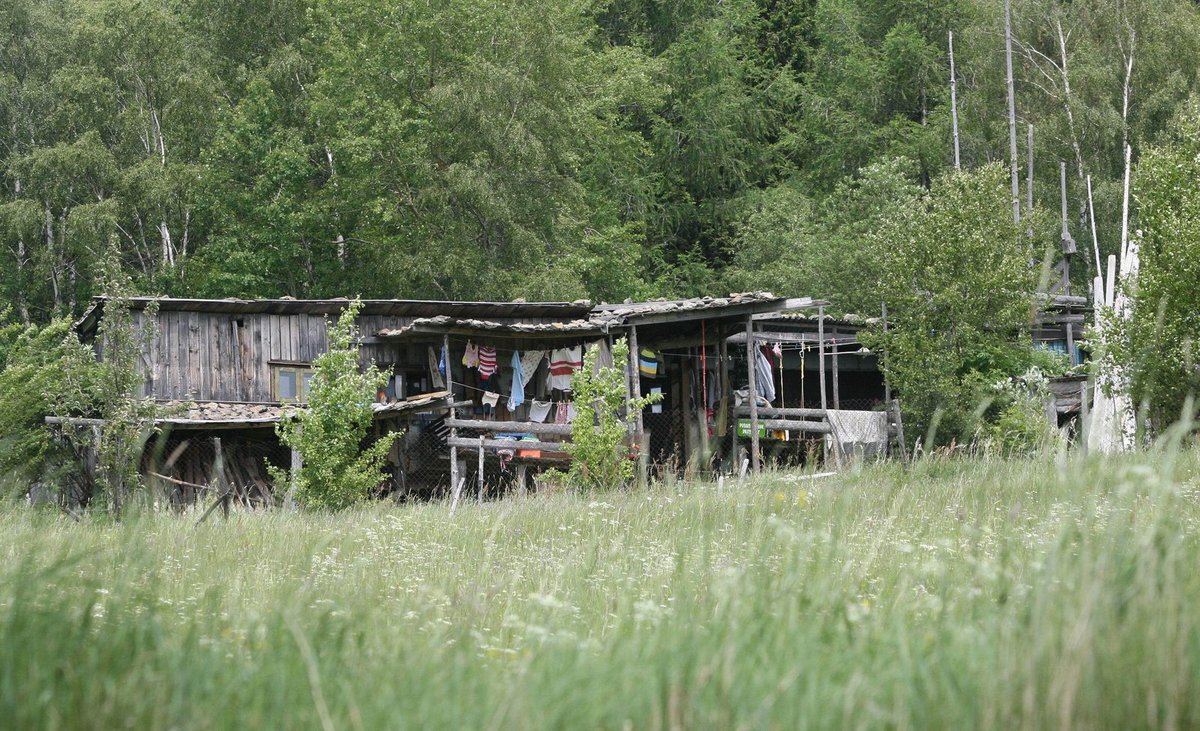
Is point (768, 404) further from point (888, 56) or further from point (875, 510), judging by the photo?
point (888, 56)

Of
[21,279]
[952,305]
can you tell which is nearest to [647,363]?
[952,305]

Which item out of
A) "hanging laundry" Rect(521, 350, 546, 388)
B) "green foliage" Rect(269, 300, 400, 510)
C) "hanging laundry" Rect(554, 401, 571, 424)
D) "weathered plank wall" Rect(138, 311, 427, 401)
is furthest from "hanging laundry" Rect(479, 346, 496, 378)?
"green foliage" Rect(269, 300, 400, 510)

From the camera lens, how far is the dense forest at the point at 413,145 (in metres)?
31.7

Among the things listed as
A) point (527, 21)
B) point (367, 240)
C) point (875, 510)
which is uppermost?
point (527, 21)

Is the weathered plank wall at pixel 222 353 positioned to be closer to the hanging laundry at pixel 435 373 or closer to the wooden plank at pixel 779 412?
the hanging laundry at pixel 435 373

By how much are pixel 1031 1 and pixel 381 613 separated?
39.5 metres

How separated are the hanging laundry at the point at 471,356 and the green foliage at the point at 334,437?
5.14 metres

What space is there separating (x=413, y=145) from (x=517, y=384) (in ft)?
39.1

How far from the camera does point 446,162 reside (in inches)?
1283

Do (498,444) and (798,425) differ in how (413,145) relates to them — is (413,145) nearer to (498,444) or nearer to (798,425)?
(498,444)

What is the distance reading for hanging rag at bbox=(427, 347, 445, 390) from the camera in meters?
21.8

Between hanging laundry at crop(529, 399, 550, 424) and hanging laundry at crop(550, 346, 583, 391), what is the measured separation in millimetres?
366

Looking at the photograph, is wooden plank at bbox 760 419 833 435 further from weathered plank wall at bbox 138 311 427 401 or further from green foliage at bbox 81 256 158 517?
green foliage at bbox 81 256 158 517

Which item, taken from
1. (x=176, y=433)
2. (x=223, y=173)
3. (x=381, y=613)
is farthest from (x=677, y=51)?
(x=381, y=613)
